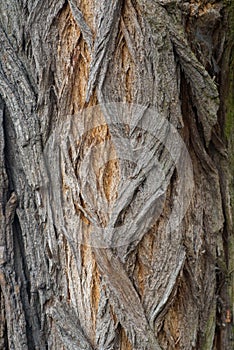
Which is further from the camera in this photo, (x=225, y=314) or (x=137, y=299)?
(x=225, y=314)

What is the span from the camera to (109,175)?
1.34 metres

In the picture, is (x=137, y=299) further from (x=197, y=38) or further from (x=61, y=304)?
(x=197, y=38)

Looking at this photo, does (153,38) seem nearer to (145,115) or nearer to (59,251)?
(145,115)

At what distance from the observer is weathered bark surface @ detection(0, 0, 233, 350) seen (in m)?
1.31

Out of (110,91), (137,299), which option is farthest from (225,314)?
(110,91)

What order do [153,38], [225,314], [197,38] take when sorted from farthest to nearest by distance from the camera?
[225,314], [197,38], [153,38]

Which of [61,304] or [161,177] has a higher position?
[161,177]

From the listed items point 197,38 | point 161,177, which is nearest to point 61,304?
point 161,177

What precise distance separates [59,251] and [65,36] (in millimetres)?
587

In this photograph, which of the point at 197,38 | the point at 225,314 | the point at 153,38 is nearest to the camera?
the point at 153,38

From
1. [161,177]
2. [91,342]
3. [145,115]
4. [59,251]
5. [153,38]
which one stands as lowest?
[91,342]

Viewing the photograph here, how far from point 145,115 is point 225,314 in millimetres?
672

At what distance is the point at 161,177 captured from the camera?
133cm

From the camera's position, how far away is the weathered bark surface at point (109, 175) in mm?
1310
